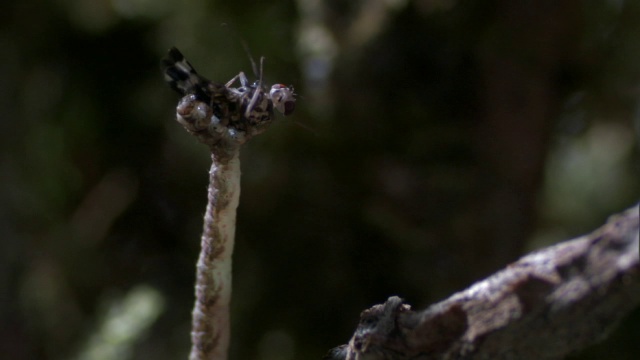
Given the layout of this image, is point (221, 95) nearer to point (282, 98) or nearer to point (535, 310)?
point (282, 98)

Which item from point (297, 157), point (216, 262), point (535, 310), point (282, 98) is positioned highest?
point (297, 157)

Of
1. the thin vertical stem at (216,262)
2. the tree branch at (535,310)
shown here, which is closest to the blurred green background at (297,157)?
the thin vertical stem at (216,262)

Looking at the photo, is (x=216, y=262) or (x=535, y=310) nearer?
(x=535, y=310)

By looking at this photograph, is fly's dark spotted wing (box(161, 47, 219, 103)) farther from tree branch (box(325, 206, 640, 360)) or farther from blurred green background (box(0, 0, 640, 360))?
blurred green background (box(0, 0, 640, 360))

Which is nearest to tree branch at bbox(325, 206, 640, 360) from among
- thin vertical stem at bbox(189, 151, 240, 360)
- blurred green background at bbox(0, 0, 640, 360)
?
thin vertical stem at bbox(189, 151, 240, 360)

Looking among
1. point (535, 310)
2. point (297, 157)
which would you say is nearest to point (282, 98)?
point (535, 310)

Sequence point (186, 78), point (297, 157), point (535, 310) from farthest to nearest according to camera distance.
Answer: point (297, 157)
point (186, 78)
point (535, 310)
